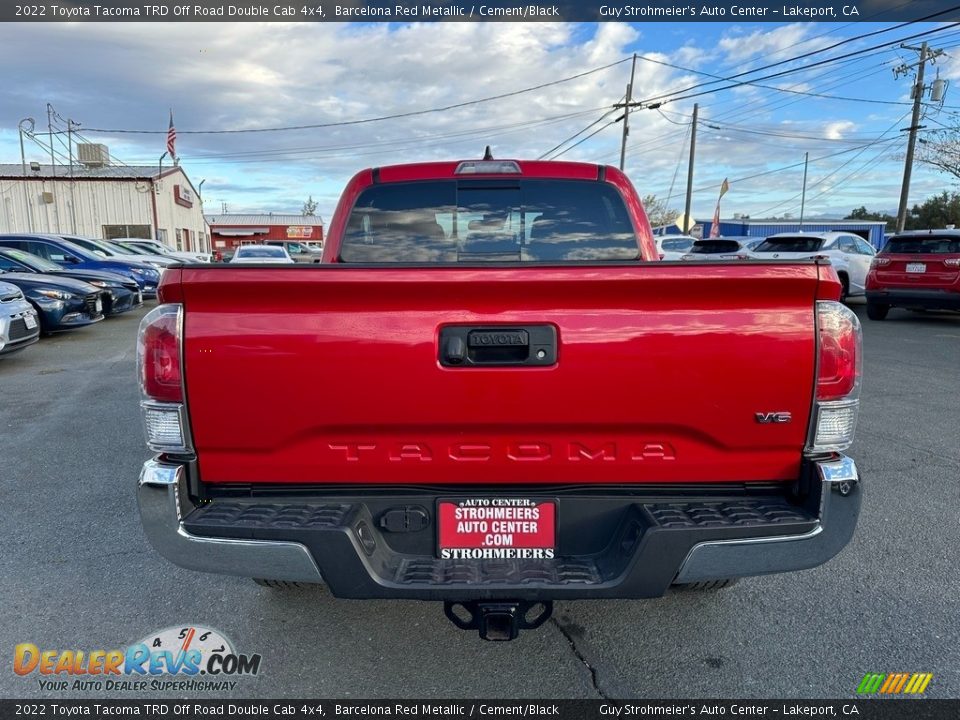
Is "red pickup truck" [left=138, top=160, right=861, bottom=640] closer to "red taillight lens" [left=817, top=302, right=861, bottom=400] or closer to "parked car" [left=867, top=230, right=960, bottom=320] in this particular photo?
"red taillight lens" [left=817, top=302, right=861, bottom=400]

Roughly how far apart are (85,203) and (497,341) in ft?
146

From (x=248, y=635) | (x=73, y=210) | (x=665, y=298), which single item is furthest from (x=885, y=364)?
(x=73, y=210)

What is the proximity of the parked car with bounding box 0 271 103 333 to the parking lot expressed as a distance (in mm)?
6797

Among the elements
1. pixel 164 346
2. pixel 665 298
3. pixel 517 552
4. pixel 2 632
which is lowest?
pixel 2 632

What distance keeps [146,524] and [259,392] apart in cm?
56

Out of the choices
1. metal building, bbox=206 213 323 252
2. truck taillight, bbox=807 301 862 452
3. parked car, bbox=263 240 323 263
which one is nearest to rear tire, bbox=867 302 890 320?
parked car, bbox=263 240 323 263

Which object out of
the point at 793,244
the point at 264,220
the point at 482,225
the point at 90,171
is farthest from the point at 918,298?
the point at 264,220

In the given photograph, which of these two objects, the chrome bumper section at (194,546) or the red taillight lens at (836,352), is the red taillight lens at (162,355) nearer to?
the chrome bumper section at (194,546)

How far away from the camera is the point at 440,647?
2572 millimetres

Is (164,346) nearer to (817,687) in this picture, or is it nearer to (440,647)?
(440,647)

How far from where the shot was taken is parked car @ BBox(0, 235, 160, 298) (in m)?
13.4

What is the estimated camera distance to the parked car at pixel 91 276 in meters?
11.0

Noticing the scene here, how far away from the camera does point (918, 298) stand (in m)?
11.5

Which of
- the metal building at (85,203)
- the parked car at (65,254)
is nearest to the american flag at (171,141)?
the metal building at (85,203)
